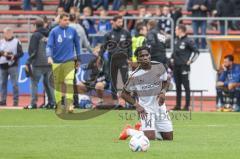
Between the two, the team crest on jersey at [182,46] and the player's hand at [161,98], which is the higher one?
the player's hand at [161,98]

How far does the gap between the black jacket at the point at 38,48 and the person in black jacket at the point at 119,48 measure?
6.02 ft

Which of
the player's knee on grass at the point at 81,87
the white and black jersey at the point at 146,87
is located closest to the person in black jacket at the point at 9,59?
the player's knee on grass at the point at 81,87

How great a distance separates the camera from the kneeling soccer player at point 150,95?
608 inches

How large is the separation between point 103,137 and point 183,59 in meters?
9.49

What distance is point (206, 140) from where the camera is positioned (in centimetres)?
1580

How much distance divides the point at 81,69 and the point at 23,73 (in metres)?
4.04

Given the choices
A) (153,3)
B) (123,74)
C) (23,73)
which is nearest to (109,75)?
(123,74)

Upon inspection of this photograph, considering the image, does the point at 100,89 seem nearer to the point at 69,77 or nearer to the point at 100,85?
the point at 100,85

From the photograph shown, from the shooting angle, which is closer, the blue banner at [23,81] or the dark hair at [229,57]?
the dark hair at [229,57]

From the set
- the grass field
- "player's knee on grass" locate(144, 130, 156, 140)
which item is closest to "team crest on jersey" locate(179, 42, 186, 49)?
the grass field

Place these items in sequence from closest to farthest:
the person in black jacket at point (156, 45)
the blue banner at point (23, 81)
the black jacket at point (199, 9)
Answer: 1. the person in black jacket at point (156, 45)
2. the blue banner at point (23, 81)
3. the black jacket at point (199, 9)

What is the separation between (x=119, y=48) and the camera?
25.2 meters

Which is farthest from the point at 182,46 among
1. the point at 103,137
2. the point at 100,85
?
the point at 103,137

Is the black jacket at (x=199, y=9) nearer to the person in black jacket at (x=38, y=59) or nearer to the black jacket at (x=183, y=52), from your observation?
the black jacket at (x=183, y=52)
